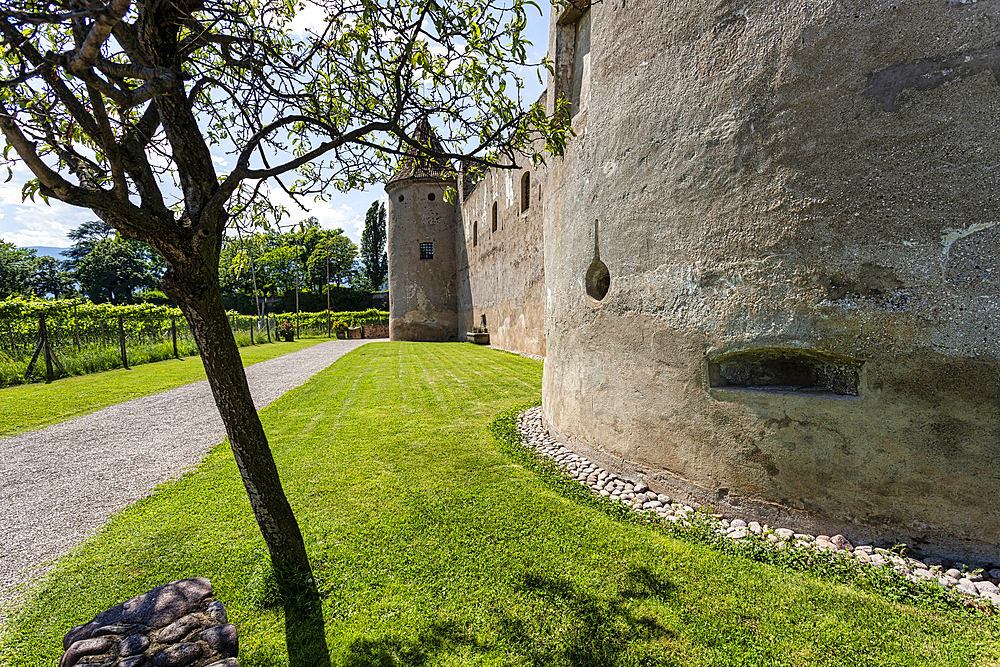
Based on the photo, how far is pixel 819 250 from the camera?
3.33 metres

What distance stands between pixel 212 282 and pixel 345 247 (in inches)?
1981

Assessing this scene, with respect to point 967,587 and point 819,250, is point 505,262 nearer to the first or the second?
point 819,250

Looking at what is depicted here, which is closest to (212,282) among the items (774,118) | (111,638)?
(111,638)

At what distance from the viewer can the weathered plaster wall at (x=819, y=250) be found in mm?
2959

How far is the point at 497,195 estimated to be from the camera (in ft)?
66.9

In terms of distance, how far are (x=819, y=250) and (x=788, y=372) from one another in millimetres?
1122

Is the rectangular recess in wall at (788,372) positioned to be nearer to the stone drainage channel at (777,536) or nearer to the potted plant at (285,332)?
the stone drainage channel at (777,536)

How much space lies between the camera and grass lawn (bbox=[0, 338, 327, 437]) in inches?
317

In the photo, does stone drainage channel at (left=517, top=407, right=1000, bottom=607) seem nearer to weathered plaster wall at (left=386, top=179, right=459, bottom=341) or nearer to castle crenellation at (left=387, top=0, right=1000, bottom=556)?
castle crenellation at (left=387, top=0, right=1000, bottom=556)

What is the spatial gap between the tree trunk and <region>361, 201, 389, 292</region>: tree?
51090mm

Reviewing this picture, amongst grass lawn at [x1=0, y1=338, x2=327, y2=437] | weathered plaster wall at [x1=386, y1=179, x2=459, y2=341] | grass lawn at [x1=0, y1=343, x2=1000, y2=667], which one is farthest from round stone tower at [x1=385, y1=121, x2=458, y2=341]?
grass lawn at [x1=0, y1=343, x2=1000, y2=667]

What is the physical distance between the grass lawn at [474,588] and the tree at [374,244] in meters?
49.3

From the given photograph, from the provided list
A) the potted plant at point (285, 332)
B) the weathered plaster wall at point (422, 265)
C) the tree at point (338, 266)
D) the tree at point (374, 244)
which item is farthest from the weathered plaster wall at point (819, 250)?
the tree at point (374, 244)

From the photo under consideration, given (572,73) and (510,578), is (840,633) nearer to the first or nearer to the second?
(510,578)
